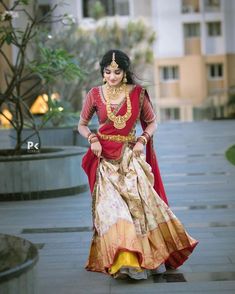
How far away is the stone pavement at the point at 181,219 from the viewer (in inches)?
163

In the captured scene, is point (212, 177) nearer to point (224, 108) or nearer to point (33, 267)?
point (33, 267)

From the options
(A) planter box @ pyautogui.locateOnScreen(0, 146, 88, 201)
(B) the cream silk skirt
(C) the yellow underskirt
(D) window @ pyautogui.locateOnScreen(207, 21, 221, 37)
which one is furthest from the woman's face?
(D) window @ pyautogui.locateOnScreen(207, 21, 221, 37)

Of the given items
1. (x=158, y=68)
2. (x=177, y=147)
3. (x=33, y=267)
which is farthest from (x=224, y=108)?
(x=33, y=267)

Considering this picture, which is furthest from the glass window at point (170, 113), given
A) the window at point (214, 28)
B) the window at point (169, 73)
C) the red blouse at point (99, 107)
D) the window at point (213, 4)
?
the red blouse at point (99, 107)

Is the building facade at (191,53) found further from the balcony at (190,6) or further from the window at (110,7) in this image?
the window at (110,7)

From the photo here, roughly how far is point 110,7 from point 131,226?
29.4 meters

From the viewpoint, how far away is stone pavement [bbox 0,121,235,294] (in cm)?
414

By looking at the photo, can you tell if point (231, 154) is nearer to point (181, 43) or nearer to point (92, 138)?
point (92, 138)

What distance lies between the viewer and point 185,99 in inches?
1261

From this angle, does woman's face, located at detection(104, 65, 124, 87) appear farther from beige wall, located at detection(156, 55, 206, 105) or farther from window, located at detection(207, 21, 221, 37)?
window, located at detection(207, 21, 221, 37)

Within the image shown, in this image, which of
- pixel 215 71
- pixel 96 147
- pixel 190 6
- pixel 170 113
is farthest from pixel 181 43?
pixel 96 147

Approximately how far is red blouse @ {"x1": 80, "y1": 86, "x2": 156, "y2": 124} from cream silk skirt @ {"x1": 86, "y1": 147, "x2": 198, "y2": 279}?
0.92 feet

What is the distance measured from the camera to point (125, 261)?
13.5ft

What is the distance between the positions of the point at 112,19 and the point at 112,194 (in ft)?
89.1
